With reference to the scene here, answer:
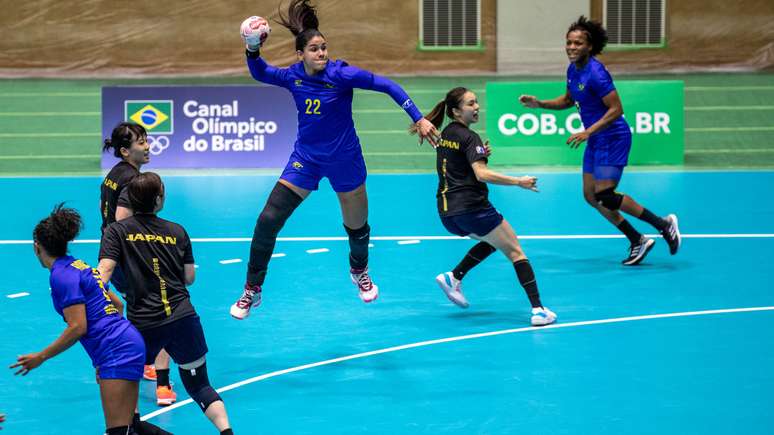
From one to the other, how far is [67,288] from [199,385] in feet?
3.42

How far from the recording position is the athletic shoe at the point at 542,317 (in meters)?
8.95

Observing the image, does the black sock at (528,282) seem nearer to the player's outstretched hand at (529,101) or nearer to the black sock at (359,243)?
the black sock at (359,243)

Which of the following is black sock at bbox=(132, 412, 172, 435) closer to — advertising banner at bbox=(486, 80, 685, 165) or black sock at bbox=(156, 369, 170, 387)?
black sock at bbox=(156, 369, 170, 387)

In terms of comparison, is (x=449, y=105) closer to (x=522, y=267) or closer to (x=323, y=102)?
(x=323, y=102)

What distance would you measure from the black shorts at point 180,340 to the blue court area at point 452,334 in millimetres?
664

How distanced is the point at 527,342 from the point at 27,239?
6438 millimetres

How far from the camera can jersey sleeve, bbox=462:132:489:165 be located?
8.86 meters

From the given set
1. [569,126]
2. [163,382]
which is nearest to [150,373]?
[163,382]

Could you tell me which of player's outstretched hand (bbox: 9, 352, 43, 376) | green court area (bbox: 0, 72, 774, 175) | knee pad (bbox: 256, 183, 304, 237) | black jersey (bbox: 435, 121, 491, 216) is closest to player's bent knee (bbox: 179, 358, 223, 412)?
player's outstretched hand (bbox: 9, 352, 43, 376)

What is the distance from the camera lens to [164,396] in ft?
23.5

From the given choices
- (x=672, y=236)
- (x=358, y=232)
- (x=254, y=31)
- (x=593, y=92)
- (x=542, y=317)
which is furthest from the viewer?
(x=672, y=236)

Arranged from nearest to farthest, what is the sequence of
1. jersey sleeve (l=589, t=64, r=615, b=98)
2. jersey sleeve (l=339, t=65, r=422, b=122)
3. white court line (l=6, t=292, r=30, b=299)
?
jersey sleeve (l=339, t=65, r=422, b=122) < white court line (l=6, t=292, r=30, b=299) < jersey sleeve (l=589, t=64, r=615, b=98)

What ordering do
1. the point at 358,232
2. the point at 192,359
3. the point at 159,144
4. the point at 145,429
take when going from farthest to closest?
the point at 159,144
the point at 358,232
the point at 145,429
the point at 192,359

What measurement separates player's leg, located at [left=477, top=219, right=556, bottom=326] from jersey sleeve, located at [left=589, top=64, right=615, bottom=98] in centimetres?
258
